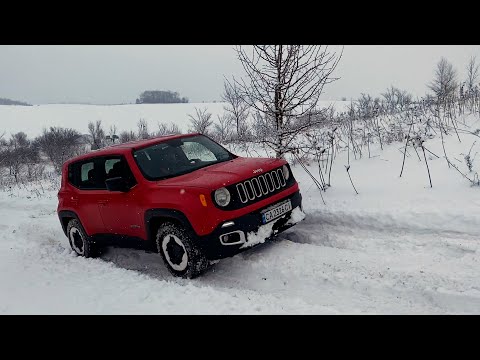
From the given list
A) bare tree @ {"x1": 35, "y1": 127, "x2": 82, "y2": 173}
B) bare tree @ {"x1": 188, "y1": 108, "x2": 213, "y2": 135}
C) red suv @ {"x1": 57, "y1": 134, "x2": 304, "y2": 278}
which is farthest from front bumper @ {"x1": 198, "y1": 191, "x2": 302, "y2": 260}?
bare tree @ {"x1": 35, "y1": 127, "x2": 82, "y2": 173}

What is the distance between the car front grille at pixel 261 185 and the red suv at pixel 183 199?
0.01 m

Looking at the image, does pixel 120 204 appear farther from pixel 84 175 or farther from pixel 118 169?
Answer: pixel 84 175

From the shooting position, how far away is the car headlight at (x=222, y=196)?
468cm

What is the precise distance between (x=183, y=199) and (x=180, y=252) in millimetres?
788

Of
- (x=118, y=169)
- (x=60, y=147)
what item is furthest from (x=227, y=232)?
(x=60, y=147)

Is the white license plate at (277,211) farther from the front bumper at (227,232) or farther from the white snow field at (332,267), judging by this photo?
the white snow field at (332,267)

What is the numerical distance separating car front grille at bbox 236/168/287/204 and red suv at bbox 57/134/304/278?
1cm

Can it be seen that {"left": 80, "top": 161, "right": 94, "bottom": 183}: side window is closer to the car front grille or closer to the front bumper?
the front bumper

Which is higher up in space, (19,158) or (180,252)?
(19,158)

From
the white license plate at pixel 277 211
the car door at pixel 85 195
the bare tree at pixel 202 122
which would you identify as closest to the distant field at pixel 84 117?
the bare tree at pixel 202 122

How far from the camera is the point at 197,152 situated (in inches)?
235
